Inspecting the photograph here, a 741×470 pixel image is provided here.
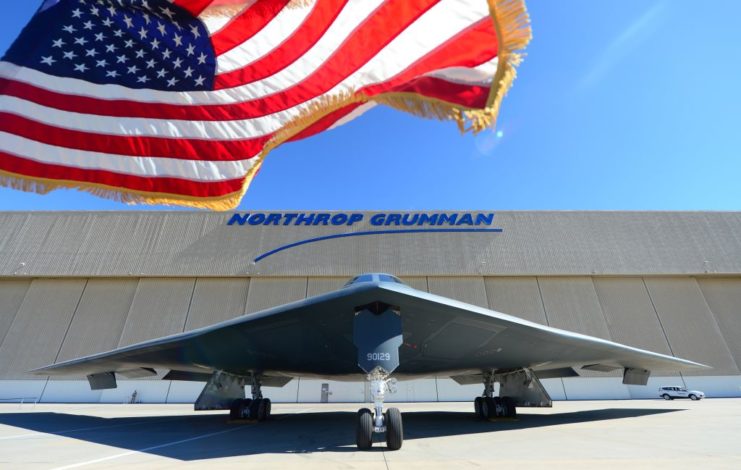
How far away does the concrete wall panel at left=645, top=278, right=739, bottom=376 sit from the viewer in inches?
971

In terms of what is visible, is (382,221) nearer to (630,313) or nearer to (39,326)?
(630,313)

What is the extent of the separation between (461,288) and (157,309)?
21.0 m

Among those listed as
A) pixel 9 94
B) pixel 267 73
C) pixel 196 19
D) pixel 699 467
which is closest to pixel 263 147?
pixel 267 73

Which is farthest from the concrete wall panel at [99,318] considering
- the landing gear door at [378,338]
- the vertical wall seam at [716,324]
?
the vertical wall seam at [716,324]

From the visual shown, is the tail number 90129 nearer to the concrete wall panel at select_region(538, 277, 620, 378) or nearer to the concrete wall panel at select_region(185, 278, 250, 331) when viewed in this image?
the concrete wall panel at select_region(185, 278, 250, 331)

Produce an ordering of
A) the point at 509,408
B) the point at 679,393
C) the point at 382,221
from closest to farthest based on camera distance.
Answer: the point at 509,408 → the point at 679,393 → the point at 382,221

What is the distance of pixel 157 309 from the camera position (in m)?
26.1

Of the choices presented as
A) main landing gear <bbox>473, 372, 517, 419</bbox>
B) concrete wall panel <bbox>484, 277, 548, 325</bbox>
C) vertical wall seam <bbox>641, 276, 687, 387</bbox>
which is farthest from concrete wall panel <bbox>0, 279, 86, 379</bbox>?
vertical wall seam <bbox>641, 276, 687, 387</bbox>

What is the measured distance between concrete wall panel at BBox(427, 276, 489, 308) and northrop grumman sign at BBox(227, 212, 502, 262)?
13.0ft

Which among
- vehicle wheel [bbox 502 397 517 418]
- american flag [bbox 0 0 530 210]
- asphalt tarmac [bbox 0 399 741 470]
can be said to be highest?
american flag [bbox 0 0 530 210]

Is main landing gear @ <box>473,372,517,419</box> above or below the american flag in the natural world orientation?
below

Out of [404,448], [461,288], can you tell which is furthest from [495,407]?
[461,288]

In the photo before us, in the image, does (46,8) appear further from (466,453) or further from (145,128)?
(466,453)

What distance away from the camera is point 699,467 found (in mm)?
4043
